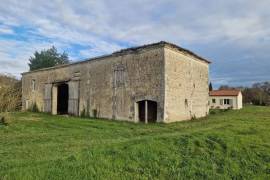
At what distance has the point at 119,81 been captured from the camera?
65.6 ft

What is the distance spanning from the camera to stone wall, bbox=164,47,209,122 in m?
17.8

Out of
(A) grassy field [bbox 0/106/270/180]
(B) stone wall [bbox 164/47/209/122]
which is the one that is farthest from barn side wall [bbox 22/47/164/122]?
(A) grassy field [bbox 0/106/270/180]

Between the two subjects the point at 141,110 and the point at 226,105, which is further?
the point at 226,105

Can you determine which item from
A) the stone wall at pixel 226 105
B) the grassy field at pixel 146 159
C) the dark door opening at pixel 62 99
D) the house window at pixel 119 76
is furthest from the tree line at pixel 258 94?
the grassy field at pixel 146 159

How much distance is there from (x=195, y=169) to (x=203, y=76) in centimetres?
1892

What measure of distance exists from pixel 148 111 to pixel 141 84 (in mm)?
2047

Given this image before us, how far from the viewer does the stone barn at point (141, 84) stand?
17.8 m

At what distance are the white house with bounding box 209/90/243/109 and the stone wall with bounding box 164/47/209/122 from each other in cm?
2085

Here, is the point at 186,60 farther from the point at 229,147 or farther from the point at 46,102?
the point at 46,102

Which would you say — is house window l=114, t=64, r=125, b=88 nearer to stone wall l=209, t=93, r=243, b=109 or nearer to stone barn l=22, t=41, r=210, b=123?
stone barn l=22, t=41, r=210, b=123

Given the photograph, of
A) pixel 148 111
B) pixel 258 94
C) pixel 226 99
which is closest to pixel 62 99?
pixel 148 111

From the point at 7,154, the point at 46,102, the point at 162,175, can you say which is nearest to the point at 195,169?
the point at 162,175

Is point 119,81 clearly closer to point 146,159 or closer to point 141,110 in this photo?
point 141,110

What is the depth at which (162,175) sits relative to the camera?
6113 mm
